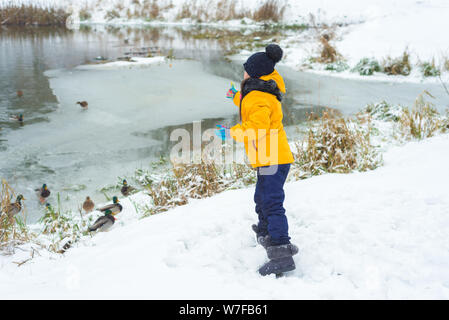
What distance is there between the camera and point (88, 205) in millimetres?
4582

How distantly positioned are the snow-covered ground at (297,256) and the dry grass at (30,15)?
28.2 m

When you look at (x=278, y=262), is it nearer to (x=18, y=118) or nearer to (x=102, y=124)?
(x=102, y=124)

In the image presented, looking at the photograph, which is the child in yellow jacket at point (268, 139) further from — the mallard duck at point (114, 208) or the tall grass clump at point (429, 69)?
the tall grass clump at point (429, 69)

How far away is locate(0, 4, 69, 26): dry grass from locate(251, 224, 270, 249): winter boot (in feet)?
96.3

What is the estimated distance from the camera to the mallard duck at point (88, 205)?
4557 millimetres

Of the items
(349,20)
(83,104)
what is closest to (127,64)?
(83,104)

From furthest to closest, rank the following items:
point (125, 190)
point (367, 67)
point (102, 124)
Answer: point (367, 67) < point (102, 124) < point (125, 190)

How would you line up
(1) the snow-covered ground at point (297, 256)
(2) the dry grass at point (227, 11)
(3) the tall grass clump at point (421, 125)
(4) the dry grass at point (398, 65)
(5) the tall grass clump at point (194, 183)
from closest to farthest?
(1) the snow-covered ground at point (297, 256) < (5) the tall grass clump at point (194, 183) < (3) the tall grass clump at point (421, 125) < (4) the dry grass at point (398, 65) < (2) the dry grass at point (227, 11)

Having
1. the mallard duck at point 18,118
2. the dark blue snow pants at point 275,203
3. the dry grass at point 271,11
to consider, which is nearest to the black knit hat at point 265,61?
the dark blue snow pants at point 275,203

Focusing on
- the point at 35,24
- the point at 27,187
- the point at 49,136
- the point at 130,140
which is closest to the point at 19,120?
the point at 49,136

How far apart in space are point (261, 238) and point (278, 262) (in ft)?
1.17

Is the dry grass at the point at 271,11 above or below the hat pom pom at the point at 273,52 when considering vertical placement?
above

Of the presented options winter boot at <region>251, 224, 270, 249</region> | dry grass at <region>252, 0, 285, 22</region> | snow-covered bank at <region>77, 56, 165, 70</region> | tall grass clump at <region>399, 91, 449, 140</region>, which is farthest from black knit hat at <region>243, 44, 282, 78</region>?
dry grass at <region>252, 0, 285, 22</region>

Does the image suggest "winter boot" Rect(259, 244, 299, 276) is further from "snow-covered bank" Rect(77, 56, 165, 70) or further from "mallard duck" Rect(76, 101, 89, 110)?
"snow-covered bank" Rect(77, 56, 165, 70)
